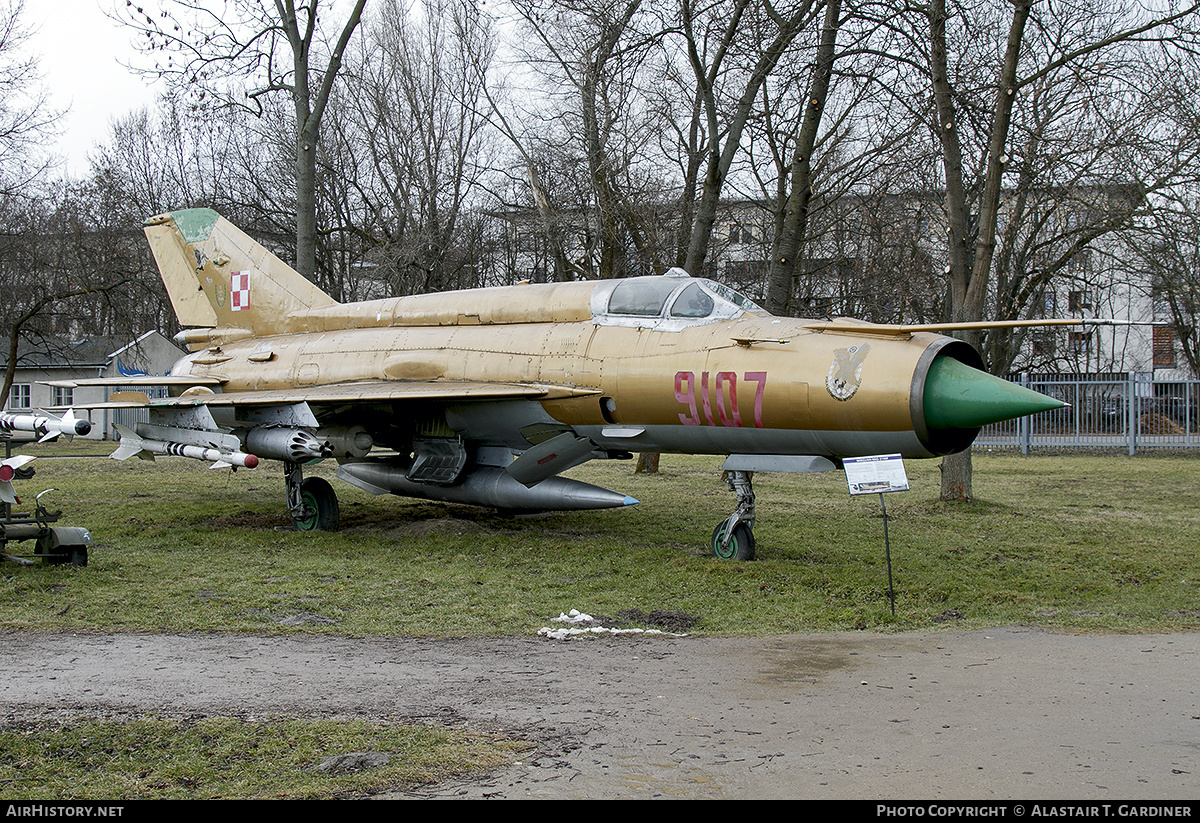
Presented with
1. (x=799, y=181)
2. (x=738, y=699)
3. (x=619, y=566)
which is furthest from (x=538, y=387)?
(x=799, y=181)

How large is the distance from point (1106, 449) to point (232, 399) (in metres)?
24.7

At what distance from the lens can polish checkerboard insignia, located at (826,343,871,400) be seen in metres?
8.81

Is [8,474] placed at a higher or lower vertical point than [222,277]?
lower

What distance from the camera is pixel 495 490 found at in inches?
476

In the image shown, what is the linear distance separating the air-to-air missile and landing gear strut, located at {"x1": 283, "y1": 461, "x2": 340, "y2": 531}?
23 millimetres

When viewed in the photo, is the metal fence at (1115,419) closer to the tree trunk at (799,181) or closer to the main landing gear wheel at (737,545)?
the tree trunk at (799,181)

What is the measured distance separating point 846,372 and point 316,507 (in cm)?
753

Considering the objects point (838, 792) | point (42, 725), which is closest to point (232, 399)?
point (42, 725)

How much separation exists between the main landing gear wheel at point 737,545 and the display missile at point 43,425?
7.08 m

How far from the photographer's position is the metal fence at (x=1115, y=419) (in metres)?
27.7

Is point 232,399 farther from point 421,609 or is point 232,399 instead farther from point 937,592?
point 937,592

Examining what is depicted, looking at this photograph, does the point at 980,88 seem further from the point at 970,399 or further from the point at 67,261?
the point at 67,261

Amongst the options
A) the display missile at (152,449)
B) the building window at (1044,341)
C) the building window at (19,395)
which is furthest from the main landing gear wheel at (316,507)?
the building window at (19,395)

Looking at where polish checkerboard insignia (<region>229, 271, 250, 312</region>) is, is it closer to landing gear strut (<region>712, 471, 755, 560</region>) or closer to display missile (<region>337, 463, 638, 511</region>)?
display missile (<region>337, 463, 638, 511</region>)
